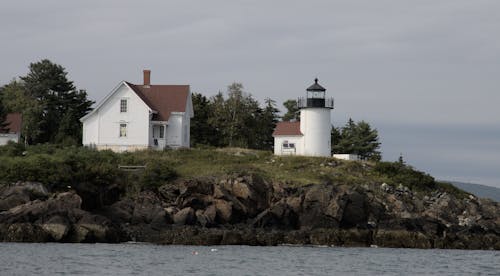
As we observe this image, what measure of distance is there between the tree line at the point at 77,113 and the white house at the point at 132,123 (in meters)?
4.03

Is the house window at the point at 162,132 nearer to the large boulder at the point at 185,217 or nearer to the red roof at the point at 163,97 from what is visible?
the red roof at the point at 163,97

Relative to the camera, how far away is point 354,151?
8181cm

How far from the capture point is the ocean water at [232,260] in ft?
129

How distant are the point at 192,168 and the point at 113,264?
69.0 ft

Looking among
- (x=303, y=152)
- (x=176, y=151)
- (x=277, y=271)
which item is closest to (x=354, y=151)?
(x=303, y=152)

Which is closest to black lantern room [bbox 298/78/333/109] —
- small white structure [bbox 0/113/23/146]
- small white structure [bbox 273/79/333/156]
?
small white structure [bbox 273/79/333/156]

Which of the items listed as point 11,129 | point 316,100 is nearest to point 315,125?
point 316,100

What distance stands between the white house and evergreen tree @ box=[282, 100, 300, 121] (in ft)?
60.2

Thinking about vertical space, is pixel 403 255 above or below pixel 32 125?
below

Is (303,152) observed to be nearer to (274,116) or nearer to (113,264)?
(274,116)

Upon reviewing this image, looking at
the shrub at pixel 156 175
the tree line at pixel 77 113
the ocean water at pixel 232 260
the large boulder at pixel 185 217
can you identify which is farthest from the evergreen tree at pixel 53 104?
the ocean water at pixel 232 260

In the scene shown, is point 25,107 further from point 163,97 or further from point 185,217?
point 185,217

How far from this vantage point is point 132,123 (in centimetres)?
6781

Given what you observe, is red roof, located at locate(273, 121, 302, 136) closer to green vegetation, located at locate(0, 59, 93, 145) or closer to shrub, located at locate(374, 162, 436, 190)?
shrub, located at locate(374, 162, 436, 190)
